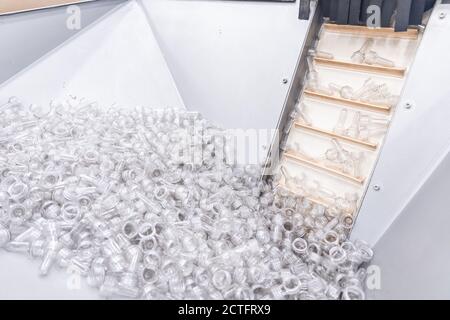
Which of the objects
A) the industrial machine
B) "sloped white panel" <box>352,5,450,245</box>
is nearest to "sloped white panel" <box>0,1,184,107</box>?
the industrial machine

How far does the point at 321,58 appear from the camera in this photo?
4.15ft

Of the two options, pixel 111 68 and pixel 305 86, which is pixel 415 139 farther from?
pixel 111 68

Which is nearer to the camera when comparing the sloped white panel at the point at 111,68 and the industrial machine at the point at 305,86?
the industrial machine at the point at 305,86

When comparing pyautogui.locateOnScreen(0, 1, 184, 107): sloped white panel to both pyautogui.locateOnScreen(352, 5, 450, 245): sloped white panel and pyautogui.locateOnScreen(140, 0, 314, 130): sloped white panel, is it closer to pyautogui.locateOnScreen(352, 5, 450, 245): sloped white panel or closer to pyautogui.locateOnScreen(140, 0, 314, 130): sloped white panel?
pyautogui.locateOnScreen(140, 0, 314, 130): sloped white panel

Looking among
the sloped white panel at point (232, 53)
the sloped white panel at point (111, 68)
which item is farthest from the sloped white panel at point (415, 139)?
the sloped white panel at point (111, 68)

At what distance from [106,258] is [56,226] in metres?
0.18

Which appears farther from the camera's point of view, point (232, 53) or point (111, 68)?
point (111, 68)

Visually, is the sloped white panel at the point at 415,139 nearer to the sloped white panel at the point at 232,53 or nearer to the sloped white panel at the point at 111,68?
the sloped white panel at the point at 232,53

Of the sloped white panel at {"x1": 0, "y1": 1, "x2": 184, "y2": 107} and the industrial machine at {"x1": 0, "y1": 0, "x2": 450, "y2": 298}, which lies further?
the sloped white panel at {"x1": 0, "y1": 1, "x2": 184, "y2": 107}

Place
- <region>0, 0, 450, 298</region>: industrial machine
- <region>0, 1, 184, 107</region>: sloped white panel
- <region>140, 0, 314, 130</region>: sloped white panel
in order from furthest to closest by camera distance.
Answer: <region>0, 1, 184, 107</region>: sloped white panel < <region>140, 0, 314, 130</region>: sloped white panel < <region>0, 0, 450, 298</region>: industrial machine

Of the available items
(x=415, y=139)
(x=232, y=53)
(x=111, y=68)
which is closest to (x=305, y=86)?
(x=232, y=53)

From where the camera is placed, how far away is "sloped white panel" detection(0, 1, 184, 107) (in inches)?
62.0

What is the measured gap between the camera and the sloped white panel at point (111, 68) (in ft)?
5.17

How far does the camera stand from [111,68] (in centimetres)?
164
